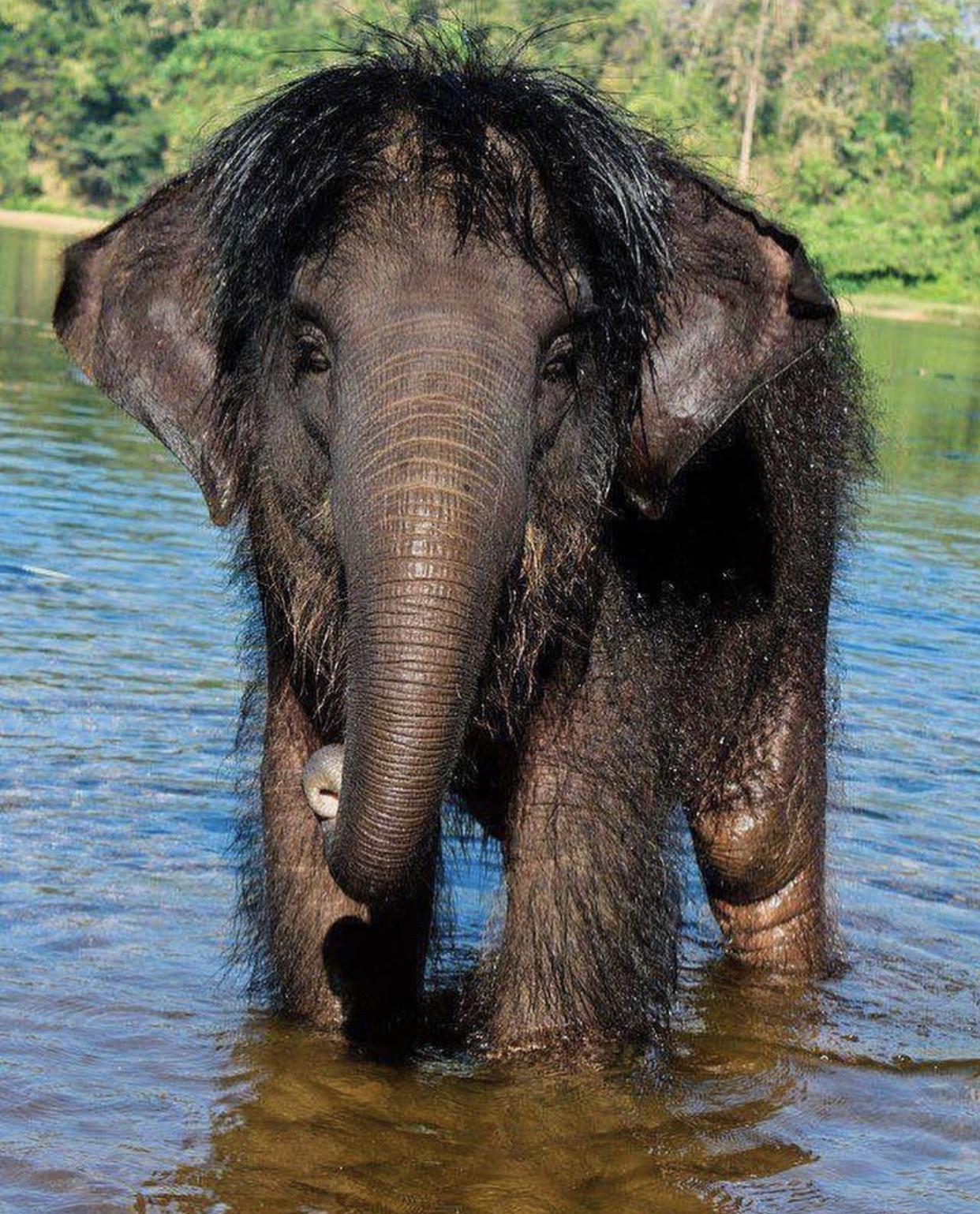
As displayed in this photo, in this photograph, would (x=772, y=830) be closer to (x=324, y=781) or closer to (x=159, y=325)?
(x=324, y=781)

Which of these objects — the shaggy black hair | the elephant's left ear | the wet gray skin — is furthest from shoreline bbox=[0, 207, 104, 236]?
the wet gray skin

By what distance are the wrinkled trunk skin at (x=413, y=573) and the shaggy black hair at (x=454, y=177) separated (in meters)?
0.35

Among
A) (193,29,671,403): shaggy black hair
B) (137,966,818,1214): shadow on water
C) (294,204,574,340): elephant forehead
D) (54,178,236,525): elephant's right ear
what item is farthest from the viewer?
(54,178,236,525): elephant's right ear

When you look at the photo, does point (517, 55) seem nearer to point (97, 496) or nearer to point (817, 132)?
point (97, 496)

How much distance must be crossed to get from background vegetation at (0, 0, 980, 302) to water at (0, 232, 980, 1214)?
5202cm

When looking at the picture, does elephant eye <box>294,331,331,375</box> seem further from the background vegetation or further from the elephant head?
the background vegetation

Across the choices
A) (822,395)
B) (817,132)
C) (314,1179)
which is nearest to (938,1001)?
(822,395)

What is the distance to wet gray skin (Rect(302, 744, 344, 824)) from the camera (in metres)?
4.10

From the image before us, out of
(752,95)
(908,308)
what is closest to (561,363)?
(908,308)

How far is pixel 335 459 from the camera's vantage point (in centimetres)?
407

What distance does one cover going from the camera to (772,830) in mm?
5969

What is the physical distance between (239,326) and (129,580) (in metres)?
6.06

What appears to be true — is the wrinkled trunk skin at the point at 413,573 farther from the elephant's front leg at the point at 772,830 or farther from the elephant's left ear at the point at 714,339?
the elephant's front leg at the point at 772,830

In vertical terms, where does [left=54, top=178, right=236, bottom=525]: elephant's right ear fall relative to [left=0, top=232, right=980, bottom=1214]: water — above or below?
above
